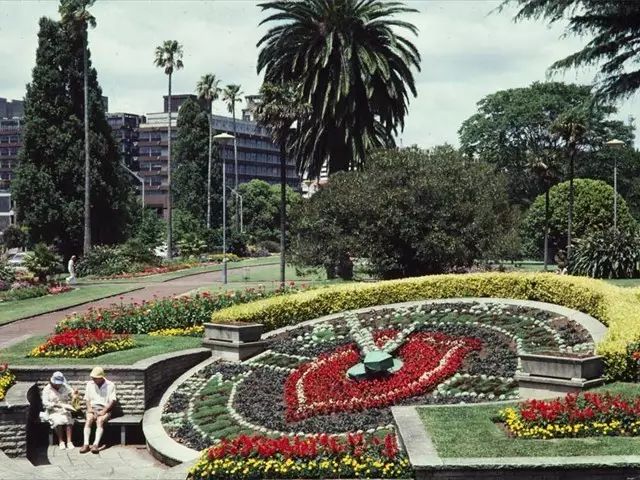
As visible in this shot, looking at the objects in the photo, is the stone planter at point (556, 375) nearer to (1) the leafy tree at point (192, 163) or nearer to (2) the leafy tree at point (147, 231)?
(2) the leafy tree at point (147, 231)

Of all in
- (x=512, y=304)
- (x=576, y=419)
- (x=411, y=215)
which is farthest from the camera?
(x=411, y=215)

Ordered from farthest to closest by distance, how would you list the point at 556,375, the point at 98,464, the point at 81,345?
1. the point at 81,345
2. the point at 98,464
3. the point at 556,375

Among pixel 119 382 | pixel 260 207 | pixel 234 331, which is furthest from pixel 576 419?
pixel 260 207

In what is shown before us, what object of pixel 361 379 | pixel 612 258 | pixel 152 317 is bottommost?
pixel 361 379

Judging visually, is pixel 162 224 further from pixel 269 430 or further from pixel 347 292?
pixel 269 430

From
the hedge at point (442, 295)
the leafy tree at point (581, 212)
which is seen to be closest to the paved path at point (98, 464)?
the hedge at point (442, 295)

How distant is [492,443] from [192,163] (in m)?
84.7

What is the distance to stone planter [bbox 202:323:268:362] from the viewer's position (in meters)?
19.2

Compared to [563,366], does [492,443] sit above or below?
below

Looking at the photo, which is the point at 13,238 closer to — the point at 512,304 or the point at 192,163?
the point at 192,163

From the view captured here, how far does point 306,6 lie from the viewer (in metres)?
38.3

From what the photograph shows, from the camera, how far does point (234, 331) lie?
1931 centimetres

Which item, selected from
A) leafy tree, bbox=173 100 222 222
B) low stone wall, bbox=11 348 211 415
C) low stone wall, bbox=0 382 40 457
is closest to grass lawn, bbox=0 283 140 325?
low stone wall, bbox=11 348 211 415

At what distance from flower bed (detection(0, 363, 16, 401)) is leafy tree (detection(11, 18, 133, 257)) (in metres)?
40.3
